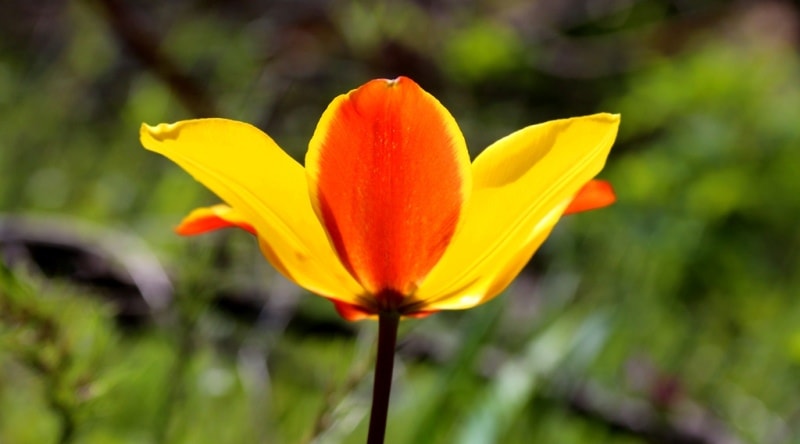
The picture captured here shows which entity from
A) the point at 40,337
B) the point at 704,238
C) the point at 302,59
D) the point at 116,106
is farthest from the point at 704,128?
the point at 40,337

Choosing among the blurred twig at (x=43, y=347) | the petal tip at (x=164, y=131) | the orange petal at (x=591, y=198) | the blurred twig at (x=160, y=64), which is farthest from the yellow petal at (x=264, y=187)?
the blurred twig at (x=160, y=64)

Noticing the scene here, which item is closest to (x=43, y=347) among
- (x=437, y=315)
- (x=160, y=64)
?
(x=437, y=315)

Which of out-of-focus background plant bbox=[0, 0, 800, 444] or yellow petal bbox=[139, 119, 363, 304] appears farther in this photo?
out-of-focus background plant bbox=[0, 0, 800, 444]

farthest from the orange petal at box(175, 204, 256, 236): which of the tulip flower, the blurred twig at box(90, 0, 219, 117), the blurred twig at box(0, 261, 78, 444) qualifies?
the blurred twig at box(90, 0, 219, 117)

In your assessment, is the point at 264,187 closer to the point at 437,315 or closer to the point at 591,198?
the point at 591,198

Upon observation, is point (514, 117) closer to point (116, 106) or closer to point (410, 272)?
point (116, 106)

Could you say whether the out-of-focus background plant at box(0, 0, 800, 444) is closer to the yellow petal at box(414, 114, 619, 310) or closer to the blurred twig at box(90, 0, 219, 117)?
the blurred twig at box(90, 0, 219, 117)
